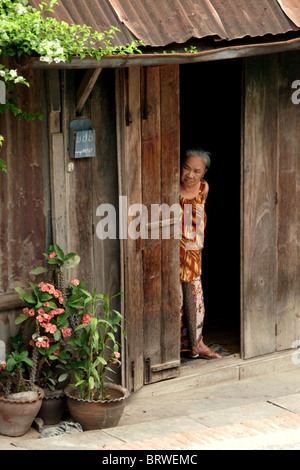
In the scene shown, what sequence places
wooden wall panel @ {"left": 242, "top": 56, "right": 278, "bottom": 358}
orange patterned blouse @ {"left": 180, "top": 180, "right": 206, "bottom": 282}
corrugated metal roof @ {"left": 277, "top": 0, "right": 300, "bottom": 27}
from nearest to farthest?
corrugated metal roof @ {"left": 277, "top": 0, "right": 300, "bottom": 27} → wooden wall panel @ {"left": 242, "top": 56, "right": 278, "bottom": 358} → orange patterned blouse @ {"left": 180, "top": 180, "right": 206, "bottom": 282}

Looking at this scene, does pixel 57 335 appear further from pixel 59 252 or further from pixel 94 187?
pixel 94 187

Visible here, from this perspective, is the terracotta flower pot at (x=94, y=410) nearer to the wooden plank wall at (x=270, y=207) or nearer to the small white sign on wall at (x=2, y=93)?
the wooden plank wall at (x=270, y=207)

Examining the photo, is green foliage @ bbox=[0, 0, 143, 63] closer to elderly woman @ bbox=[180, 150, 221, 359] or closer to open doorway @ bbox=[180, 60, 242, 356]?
elderly woman @ bbox=[180, 150, 221, 359]

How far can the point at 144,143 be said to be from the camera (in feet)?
24.4

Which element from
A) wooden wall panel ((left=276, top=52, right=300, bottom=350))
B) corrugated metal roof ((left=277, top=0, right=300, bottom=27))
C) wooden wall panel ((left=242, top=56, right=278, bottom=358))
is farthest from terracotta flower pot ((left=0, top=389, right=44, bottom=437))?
corrugated metal roof ((left=277, top=0, right=300, bottom=27))

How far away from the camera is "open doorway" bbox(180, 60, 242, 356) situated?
1009cm

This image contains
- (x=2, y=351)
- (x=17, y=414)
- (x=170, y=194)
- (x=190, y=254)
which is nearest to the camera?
(x=17, y=414)

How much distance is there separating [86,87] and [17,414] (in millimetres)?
2382

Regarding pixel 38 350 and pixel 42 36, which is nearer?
pixel 42 36

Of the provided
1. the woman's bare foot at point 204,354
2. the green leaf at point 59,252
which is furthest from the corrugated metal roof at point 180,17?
the woman's bare foot at point 204,354

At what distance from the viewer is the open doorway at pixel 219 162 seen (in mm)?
10086

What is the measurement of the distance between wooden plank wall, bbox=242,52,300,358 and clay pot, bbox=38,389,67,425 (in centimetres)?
204

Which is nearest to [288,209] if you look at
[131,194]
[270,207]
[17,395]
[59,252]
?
[270,207]

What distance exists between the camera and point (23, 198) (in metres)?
6.91
